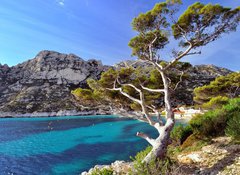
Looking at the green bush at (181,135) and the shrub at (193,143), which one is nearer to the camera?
the shrub at (193,143)

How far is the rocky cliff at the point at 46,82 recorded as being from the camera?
82.2 metres

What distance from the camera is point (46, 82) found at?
10288 centimetres

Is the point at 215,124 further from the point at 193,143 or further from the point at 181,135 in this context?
the point at 181,135

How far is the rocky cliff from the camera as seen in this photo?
8225 centimetres

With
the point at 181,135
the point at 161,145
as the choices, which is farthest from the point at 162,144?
the point at 181,135

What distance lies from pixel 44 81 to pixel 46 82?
6.16 ft

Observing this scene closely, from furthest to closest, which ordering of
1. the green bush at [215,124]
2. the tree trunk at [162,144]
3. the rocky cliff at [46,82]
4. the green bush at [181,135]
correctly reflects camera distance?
the rocky cliff at [46,82] < the green bush at [181,135] < the green bush at [215,124] < the tree trunk at [162,144]

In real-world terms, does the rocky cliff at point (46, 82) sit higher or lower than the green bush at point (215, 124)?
higher

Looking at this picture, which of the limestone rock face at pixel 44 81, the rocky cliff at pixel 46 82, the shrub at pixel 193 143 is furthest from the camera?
the limestone rock face at pixel 44 81

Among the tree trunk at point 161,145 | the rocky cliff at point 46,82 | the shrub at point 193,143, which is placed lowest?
the shrub at point 193,143

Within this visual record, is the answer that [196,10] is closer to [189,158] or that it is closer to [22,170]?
[189,158]

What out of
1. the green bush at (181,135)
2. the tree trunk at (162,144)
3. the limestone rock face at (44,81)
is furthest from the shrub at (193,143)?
the limestone rock face at (44,81)

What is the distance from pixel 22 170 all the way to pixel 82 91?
7844 millimetres

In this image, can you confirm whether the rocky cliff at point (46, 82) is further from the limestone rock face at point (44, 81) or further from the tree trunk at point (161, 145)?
the tree trunk at point (161, 145)
